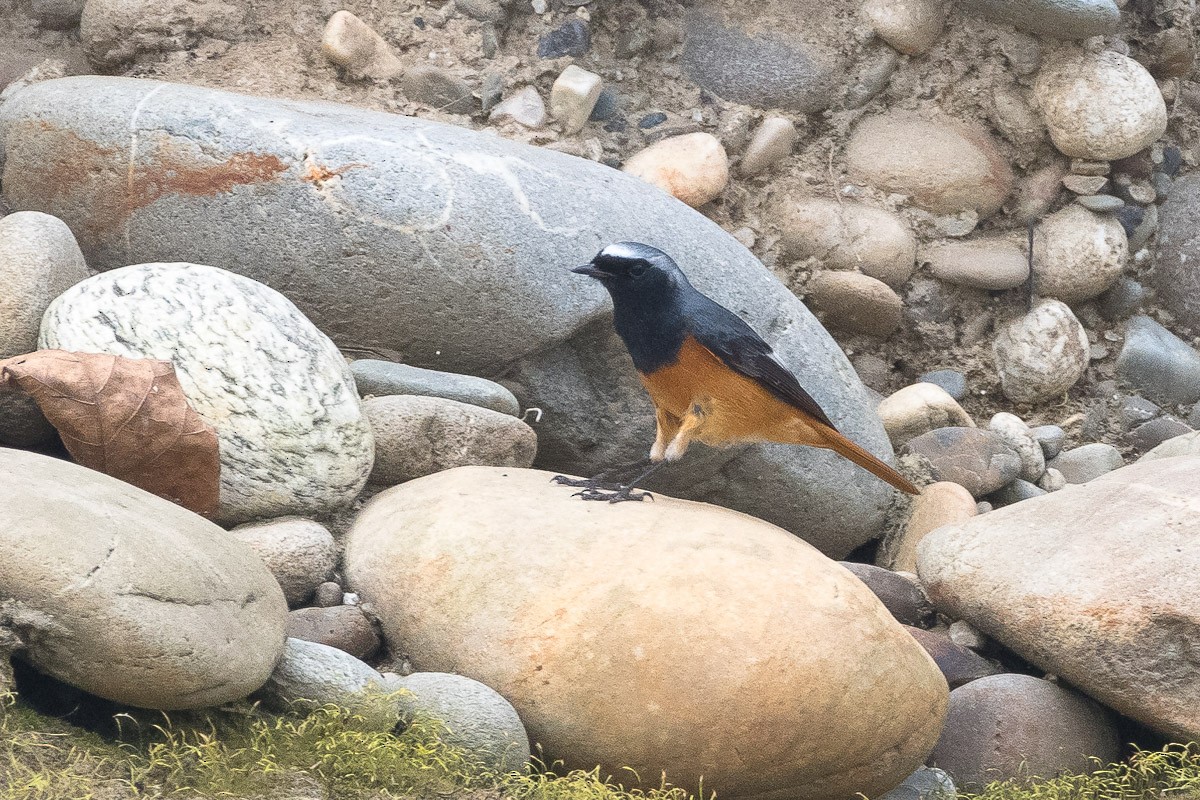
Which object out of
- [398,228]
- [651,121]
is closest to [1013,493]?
[651,121]

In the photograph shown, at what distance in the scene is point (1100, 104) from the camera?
6445mm

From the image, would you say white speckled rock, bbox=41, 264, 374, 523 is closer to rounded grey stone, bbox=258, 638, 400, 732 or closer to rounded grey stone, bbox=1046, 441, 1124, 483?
rounded grey stone, bbox=258, 638, 400, 732

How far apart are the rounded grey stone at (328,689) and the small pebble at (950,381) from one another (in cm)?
405

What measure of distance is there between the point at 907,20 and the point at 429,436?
356 centimetres

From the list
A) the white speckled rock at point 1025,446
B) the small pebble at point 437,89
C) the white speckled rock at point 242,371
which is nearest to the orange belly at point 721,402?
the white speckled rock at point 242,371

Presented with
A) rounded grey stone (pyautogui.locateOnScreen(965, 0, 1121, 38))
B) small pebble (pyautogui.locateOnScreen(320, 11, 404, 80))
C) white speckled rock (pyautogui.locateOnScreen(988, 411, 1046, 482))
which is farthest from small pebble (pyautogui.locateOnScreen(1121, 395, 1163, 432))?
small pebble (pyautogui.locateOnScreen(320, 11, 404, 80))

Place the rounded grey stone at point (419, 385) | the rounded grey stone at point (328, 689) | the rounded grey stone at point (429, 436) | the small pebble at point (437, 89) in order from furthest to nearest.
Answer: the small pebble at point (437, 89) → the rounded grey stone at point (419, 385) → the rounded grey stone at point (429, 436) → the rounded grey stone at point (328, 689)

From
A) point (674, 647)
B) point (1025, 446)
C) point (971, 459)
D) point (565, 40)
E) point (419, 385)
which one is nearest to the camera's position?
point (674, 647)

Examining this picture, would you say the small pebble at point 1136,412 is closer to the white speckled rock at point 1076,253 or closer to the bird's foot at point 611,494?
the white speckled rock at point 1076,253

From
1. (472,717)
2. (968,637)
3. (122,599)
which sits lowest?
(968,637)

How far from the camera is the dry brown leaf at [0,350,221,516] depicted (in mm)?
3768

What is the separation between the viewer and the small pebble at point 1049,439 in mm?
6293

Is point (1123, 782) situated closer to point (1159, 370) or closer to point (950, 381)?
point (950, 381)

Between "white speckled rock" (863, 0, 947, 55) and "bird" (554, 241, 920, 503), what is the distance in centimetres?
289
